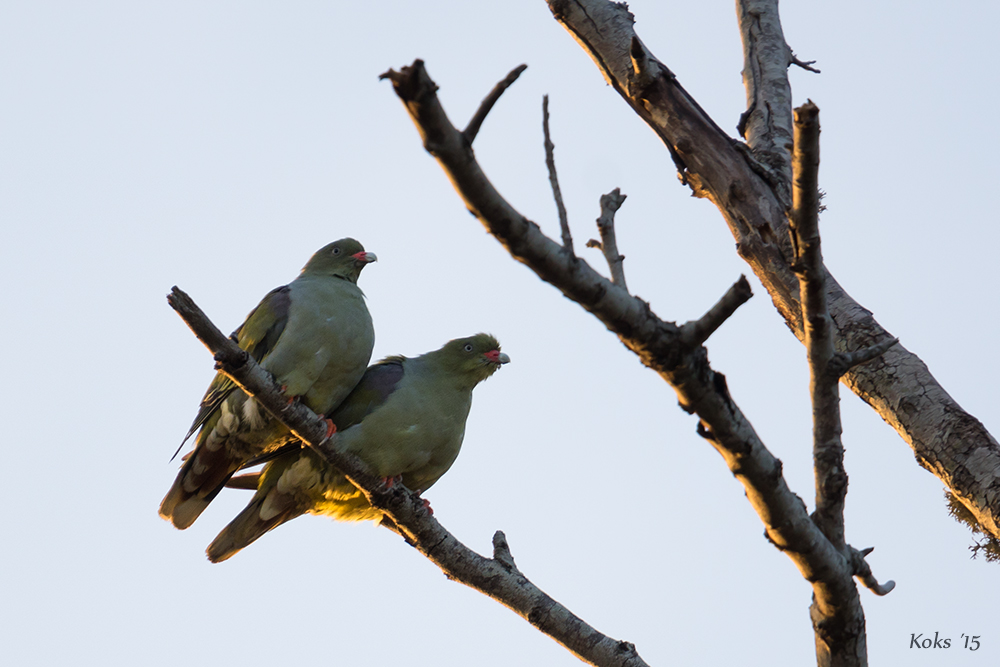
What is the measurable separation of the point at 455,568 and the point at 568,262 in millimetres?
2277

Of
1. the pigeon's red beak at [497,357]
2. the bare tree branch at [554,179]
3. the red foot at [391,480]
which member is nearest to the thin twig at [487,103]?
the bare tree branch at [554,179]

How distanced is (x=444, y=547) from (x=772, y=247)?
212 centimetres

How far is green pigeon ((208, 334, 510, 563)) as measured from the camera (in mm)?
4992

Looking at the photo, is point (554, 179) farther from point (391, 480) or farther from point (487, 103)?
point (391, 480)

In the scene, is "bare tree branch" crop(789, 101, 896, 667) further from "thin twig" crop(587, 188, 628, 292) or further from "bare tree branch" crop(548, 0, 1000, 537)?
"bare tree branch" crop(548, 0, 1000, 537)

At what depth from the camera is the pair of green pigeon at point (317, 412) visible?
16.5ft

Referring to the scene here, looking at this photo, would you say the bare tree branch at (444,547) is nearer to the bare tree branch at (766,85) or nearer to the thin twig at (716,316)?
the thin twig at (716,316)

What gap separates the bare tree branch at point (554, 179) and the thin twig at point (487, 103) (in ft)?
1.05

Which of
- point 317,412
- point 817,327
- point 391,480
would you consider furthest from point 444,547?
point 817,327

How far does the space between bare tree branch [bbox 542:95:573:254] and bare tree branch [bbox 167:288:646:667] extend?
1.61m

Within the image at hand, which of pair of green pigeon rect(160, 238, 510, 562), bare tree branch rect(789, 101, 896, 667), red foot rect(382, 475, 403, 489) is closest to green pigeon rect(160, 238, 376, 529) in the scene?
pair of green pigeon rect(160, 238, 510, 562)

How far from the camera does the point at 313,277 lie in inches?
232

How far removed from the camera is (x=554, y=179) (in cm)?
266

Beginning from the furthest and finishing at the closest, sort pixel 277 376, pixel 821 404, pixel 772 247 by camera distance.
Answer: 1. pixel 277 376
2. pixel 772 247
3. pixel 821 404
